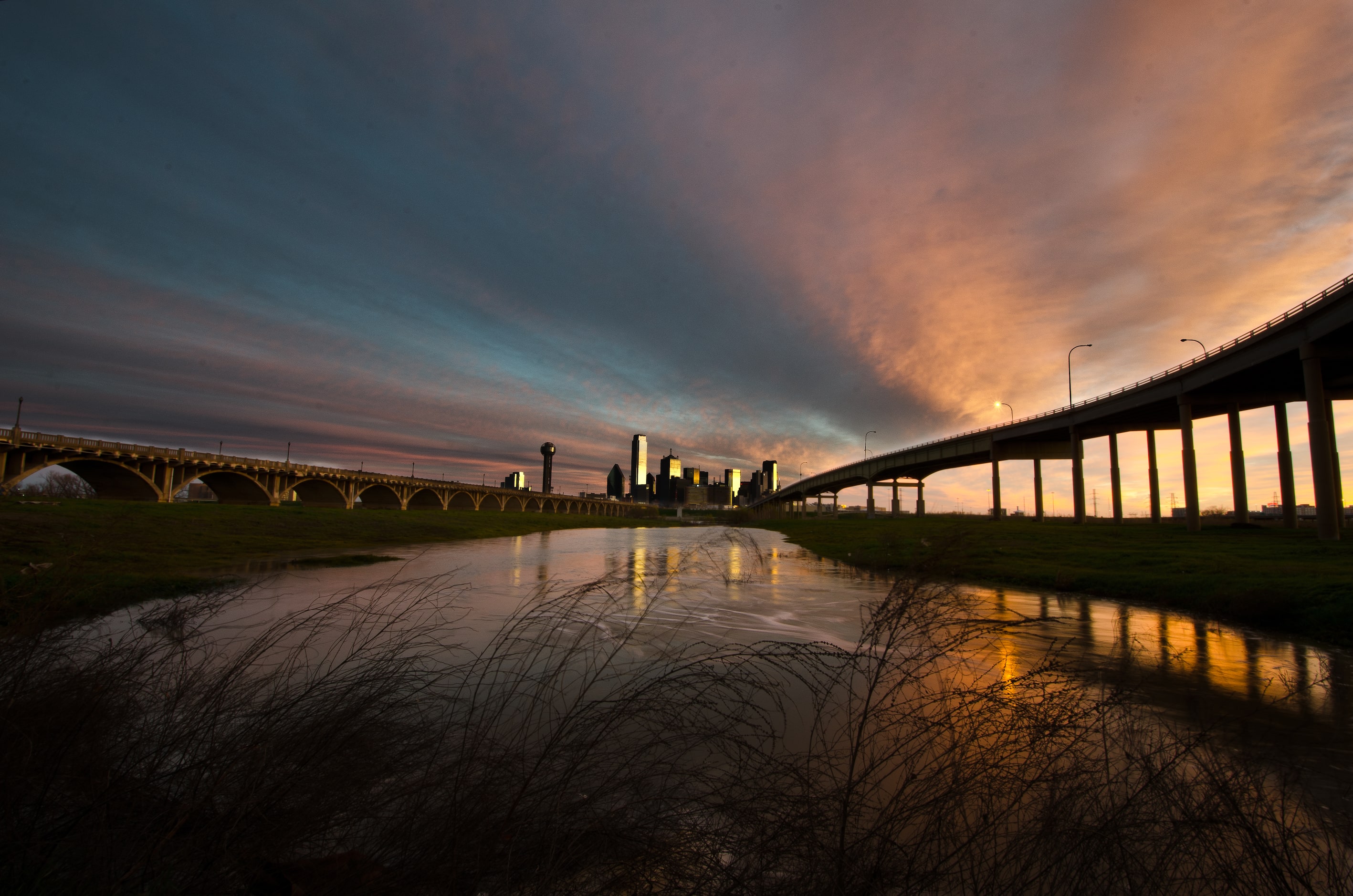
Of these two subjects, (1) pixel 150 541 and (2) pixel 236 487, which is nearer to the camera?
(1) pixel 150 541

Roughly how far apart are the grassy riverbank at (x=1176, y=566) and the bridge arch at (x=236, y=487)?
75.3 m

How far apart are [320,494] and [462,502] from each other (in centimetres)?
4857

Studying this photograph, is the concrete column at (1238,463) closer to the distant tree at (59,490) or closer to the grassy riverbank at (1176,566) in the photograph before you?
the grassy riverbank at (1176,566)

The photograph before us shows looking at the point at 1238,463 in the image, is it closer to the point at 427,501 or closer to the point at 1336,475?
the point at 1336,475

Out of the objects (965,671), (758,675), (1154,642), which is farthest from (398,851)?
(1154,642)

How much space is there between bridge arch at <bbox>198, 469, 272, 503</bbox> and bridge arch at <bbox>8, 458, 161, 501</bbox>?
7.49 metres

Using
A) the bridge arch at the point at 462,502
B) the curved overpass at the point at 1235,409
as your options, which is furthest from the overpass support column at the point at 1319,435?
the bridge arch at the point at 462,502

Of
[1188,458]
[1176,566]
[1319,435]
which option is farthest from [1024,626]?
[1188,458]

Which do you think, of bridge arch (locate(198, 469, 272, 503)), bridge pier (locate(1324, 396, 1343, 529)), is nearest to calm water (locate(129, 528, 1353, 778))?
bridge pier (locate(1324, 396, 1343, 529))

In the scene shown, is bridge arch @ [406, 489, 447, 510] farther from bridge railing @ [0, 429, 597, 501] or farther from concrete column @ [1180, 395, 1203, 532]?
concrete column @ [1180, 395, 1203, 532]

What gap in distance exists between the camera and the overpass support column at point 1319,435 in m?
33.2

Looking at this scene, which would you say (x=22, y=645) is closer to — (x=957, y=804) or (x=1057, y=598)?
(x=957, y=804)

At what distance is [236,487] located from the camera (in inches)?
3056

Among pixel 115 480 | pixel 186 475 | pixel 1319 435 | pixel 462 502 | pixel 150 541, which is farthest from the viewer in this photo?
pixel 462 502
